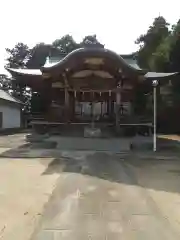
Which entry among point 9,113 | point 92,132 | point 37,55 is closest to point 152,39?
point 9,113

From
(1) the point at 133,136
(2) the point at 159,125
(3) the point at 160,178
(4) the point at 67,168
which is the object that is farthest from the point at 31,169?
(2) the point at 159,125

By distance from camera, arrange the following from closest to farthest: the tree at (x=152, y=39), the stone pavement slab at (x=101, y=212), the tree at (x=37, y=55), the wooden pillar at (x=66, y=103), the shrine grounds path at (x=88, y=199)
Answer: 1. the stone pavement slab at (x=101, y=212)
2. the shrine grounds path at (x=88, y=199)
3. the wooden pillar at (x=66, y=103)
4. the tree at (x=152, y=39)
5. the tree at (x=37, y=55)

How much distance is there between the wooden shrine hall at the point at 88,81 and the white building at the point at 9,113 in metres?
13.1

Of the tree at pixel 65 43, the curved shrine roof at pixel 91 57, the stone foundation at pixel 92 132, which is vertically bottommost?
the stone foundation at pixel 92 132

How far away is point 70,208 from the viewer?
730cm

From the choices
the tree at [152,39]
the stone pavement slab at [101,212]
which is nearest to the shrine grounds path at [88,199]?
the stone pavement slab at [101,212]

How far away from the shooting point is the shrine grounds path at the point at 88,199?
19.8ft

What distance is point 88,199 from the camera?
26.3 ft

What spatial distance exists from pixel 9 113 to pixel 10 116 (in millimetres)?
543

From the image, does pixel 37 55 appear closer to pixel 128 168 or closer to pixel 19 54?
pixel 19 54

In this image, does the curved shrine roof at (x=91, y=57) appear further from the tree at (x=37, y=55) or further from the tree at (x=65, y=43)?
the tree at (x=65, y=43)

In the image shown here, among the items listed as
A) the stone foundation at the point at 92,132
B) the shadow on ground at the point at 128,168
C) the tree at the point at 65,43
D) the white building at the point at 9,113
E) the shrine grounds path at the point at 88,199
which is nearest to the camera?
the shrine grounds path at the point at 88,199

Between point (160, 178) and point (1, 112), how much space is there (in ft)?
96.0

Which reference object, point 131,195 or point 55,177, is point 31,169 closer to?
point 55,177
